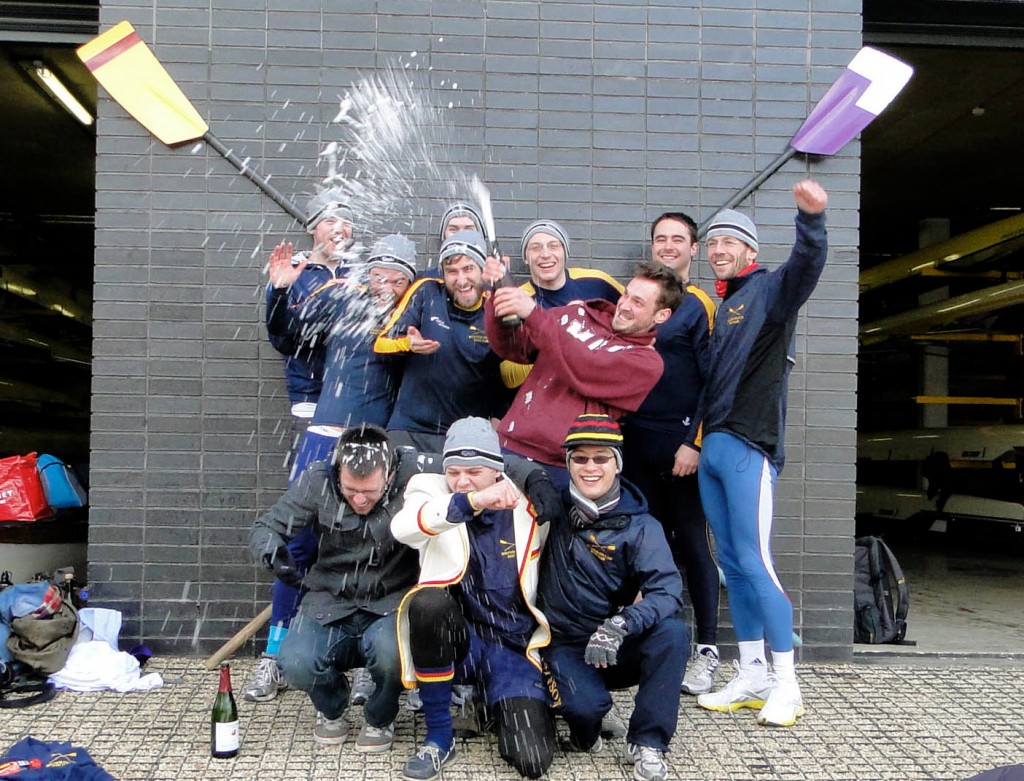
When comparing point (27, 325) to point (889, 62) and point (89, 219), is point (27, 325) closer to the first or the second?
point (89, 219)

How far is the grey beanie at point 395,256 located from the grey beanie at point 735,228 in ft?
4.39

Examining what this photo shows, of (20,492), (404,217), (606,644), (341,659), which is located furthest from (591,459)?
(20,492)

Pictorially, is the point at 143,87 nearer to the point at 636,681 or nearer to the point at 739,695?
the point at 636,681

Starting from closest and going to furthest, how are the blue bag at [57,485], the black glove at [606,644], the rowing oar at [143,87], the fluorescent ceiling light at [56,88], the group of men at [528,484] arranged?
the black glove at [606,644] → the group of men at [528,484] → the rowing oar at [143,87] → the blue bag at [57,485] → the fluorescent ceiling light at [56,88]

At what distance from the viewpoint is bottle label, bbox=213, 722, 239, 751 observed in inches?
136

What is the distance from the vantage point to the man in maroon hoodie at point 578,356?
12.4 feet

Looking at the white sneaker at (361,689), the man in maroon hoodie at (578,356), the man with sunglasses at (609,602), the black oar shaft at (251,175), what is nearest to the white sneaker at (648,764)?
the man with sunglasses at (609,602)

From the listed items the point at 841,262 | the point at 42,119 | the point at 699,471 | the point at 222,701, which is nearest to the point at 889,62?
the point at 841,262

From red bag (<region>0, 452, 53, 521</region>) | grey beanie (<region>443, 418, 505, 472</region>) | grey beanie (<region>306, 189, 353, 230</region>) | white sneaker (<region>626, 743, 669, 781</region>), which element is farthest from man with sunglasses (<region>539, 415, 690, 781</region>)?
red bag (<region>0, 452, 53, 521</region>)

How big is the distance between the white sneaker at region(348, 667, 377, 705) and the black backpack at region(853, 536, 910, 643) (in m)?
2.67

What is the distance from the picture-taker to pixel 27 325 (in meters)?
12.7

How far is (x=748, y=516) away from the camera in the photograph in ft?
13.1

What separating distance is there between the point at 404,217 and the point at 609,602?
2.36m

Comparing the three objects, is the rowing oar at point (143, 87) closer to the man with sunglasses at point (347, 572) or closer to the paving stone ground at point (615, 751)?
the man with sunglasses at point (347, 572)
